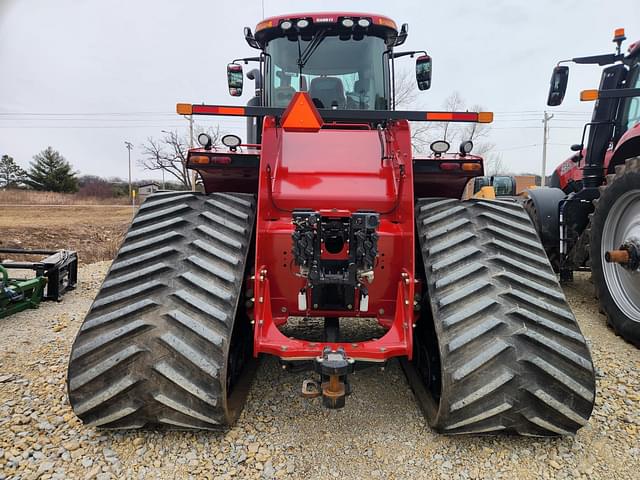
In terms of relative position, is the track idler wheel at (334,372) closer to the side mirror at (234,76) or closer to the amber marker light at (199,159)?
the amber marker light at (199,159)

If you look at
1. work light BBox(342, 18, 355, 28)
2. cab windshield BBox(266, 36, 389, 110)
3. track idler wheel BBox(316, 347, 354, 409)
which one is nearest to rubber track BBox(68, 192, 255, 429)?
track idler wheel BBox(316, 347, 354, 409)

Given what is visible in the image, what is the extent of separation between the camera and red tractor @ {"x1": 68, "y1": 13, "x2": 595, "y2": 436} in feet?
7.33

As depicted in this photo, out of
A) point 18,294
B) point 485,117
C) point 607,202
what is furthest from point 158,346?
point 607,202

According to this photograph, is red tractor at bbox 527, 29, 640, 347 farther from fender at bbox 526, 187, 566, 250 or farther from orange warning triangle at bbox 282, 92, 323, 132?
orange warning triangle at bbox 282, 92, 323, 132

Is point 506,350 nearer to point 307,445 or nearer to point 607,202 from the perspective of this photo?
point 307,445

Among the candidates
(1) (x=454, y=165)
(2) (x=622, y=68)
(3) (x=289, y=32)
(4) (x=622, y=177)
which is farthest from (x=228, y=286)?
(2) (x=622, y=68)

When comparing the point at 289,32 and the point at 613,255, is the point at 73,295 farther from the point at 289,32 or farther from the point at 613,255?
the point at 613,255

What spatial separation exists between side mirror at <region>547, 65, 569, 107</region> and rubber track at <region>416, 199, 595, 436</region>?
9.61 feet

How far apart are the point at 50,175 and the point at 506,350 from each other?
48347mm

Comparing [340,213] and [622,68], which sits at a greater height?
[622,68]

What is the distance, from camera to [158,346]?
2.25 m

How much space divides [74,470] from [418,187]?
2880 millimetres

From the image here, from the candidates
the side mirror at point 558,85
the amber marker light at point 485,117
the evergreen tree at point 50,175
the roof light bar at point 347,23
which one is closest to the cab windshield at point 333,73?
the roof light bar at point 347,23

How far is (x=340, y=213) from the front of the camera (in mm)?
2549
